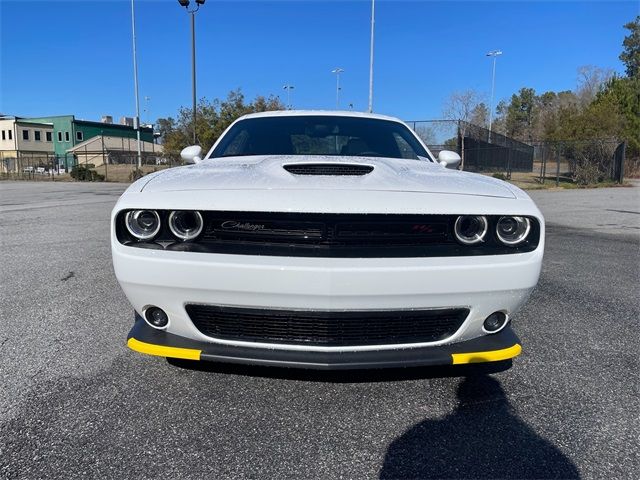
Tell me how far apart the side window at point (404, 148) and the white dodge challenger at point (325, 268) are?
1.35 metres

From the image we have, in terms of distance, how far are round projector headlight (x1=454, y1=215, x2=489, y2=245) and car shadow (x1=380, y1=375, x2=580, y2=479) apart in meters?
0.83

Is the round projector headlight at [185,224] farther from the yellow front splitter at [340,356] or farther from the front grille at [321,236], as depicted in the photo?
the yellow front splitter at [340,356]

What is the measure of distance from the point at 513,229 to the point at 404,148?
1611 millimetres

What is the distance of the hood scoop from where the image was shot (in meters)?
2.42

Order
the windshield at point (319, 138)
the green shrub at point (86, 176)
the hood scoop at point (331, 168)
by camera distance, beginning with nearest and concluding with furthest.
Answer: the hood scoop at point (331, 168) → the windshield at point (319, 138) → the green shrub at point (86, 176)

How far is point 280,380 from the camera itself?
8.27 feet

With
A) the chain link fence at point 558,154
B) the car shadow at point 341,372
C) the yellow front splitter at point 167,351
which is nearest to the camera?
the yellow front splitter at point 167,351

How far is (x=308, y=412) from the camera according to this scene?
7.36 ft

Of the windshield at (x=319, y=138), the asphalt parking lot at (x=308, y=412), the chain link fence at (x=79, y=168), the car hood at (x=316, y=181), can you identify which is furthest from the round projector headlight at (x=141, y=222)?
the chain link fence at (x=79, y=168)

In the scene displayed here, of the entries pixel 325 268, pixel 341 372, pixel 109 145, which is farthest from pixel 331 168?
pixel 109 145

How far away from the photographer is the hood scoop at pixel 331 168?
7.94 feet

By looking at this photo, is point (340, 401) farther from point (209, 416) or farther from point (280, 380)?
point (209, 416)

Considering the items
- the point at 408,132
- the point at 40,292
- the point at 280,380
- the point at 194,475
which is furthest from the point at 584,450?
the point at 40,292

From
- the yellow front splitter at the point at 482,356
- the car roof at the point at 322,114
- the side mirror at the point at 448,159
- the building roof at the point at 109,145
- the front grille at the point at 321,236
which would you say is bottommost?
the yellow front splitter at the point at 482,356
